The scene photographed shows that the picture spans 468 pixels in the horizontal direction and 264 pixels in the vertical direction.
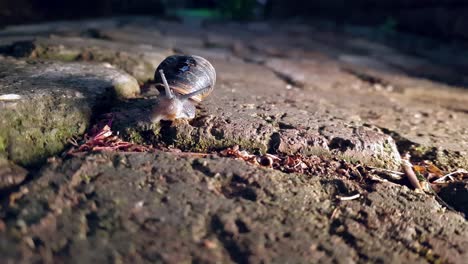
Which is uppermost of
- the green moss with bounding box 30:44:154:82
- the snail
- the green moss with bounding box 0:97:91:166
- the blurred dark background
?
the snail

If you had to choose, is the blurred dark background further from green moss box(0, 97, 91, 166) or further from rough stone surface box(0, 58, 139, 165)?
green moss box(0, 97, 91, 166)

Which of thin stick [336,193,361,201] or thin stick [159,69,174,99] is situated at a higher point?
thin stick [159,69,174,99]

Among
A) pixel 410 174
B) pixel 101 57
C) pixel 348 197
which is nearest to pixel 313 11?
pixel 101 57

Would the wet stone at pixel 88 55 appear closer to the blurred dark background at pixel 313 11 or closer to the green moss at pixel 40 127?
the green moss at pixel 40 127

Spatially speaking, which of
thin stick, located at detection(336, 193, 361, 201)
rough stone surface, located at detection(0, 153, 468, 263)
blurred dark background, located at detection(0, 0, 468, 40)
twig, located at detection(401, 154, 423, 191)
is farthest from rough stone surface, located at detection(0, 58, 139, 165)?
blurred dark background, located at detection(0, 0, 468, 40)

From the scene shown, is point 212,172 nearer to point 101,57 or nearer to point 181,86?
point 181,86

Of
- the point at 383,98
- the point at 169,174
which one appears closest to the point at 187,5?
the point at 383,98

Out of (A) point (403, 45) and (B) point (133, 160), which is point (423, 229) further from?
(A) point (403, 45)
